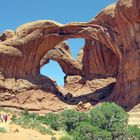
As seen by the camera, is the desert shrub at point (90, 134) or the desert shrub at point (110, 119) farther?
the desert shrub at point (110, 119)

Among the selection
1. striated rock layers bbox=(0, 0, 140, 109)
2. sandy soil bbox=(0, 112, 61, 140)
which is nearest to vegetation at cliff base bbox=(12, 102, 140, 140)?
sandy soil bbox=(0, 112, 61, 140)

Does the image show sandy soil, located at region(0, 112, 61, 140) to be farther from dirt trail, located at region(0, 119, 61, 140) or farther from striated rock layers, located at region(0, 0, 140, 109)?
striated rock layers, located at region(0, 0, 140, 109)

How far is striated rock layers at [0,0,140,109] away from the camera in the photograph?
40.1m

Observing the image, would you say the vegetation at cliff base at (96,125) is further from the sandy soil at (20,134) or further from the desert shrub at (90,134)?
the sandy soil at (20,134)

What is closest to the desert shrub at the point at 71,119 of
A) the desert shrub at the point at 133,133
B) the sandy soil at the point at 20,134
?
the sandy soil at the point at 20,134

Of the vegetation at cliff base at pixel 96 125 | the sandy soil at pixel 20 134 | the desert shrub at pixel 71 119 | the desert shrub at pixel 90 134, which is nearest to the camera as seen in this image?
the sandy soil at pixel 20 134

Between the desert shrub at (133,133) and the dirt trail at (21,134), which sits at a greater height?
the dirt trail at (21,134)

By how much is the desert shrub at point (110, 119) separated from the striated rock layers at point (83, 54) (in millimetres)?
14506

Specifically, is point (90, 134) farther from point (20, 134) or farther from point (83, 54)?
point (83, 54)

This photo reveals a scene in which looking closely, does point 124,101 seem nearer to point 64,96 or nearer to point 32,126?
point 64,96

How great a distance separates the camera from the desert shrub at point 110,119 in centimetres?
2294

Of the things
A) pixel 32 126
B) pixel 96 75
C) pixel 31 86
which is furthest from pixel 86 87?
pixel 32 126

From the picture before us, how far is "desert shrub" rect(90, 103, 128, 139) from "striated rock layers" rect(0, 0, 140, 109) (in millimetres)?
14506

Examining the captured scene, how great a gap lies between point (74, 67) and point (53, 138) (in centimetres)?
3461
